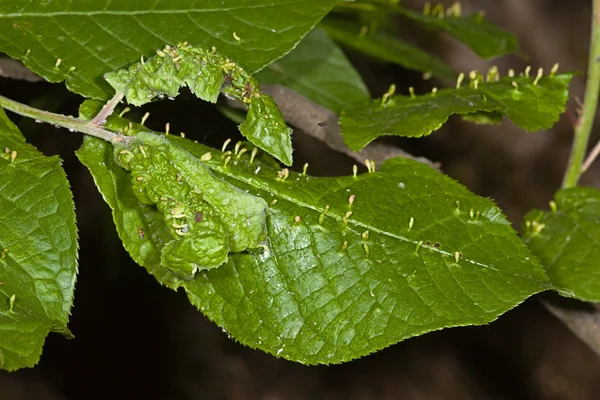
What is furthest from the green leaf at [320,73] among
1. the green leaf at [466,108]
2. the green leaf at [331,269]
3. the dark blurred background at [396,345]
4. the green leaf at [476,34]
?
the dark blurred background at [396,345]

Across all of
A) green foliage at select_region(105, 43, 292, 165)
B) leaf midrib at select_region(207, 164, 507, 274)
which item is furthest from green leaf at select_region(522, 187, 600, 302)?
green foliage at select_region(105, 43, 292, 165)

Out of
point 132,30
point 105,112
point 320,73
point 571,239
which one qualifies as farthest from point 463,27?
point 105,112

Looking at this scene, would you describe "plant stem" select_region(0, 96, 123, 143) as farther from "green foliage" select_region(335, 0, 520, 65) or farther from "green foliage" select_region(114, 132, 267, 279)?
"green foliage" select_region(335, 0, 520, 65)

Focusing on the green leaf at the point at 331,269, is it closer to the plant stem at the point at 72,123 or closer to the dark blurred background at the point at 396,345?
the plant stem at the point at 72,123

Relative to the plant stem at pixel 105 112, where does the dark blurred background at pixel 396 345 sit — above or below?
below

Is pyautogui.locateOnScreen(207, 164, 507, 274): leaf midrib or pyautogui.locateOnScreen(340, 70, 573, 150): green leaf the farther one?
pyautogui.locateOnScreen(340, 70, 573, 150): green leaf

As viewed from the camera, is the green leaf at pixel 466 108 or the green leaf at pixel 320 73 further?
the green leaf at pixel 320 73

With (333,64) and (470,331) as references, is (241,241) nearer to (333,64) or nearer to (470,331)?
(333,64)

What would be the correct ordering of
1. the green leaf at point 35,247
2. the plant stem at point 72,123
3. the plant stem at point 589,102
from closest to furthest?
the green leaf at point 35,247 → the plant stem at point 72,123 → the plant stem at point 589,102

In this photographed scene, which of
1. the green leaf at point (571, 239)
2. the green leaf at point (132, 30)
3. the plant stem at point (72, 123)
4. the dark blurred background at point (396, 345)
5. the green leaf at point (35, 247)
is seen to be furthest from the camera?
the dark blurred background at point (396, 345)
